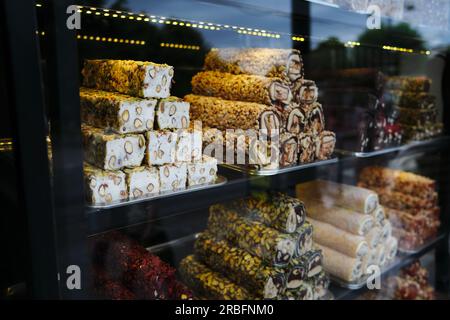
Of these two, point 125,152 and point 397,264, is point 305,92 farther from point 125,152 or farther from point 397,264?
point 397,264

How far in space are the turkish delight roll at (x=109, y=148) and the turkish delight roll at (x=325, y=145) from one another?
27.6 inches

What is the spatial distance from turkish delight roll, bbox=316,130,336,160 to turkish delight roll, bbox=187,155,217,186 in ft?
1.49

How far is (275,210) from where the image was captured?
62.0 inches

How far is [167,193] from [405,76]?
1524mm

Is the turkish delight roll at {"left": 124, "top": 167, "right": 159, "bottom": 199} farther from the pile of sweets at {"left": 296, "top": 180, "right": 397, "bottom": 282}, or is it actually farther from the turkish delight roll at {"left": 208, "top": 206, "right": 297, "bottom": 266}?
the pile of sweets at {"left": 296, "top": 180, "right": 397, "bottom": 282}

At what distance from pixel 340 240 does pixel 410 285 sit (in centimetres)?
66

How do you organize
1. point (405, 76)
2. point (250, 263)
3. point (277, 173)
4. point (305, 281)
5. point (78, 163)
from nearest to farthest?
1. point (78, 163)
2. point (277, 173)
3. point (250, 263)
4. point (305, 281)
5. point (405, 76)

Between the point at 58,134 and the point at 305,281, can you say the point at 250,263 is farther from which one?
the point at 58,134

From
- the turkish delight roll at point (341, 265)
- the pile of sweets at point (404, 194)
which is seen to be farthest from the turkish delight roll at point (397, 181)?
the turkish delight roll at point (341, 265)

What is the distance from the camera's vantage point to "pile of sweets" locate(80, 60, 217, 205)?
1.12 m

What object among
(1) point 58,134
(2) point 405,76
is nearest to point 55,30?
(1) point 58,134

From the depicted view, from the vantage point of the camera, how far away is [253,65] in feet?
4.86

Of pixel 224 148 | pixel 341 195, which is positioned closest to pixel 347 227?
pixel 341 195

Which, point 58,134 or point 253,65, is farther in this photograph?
point 253,65
